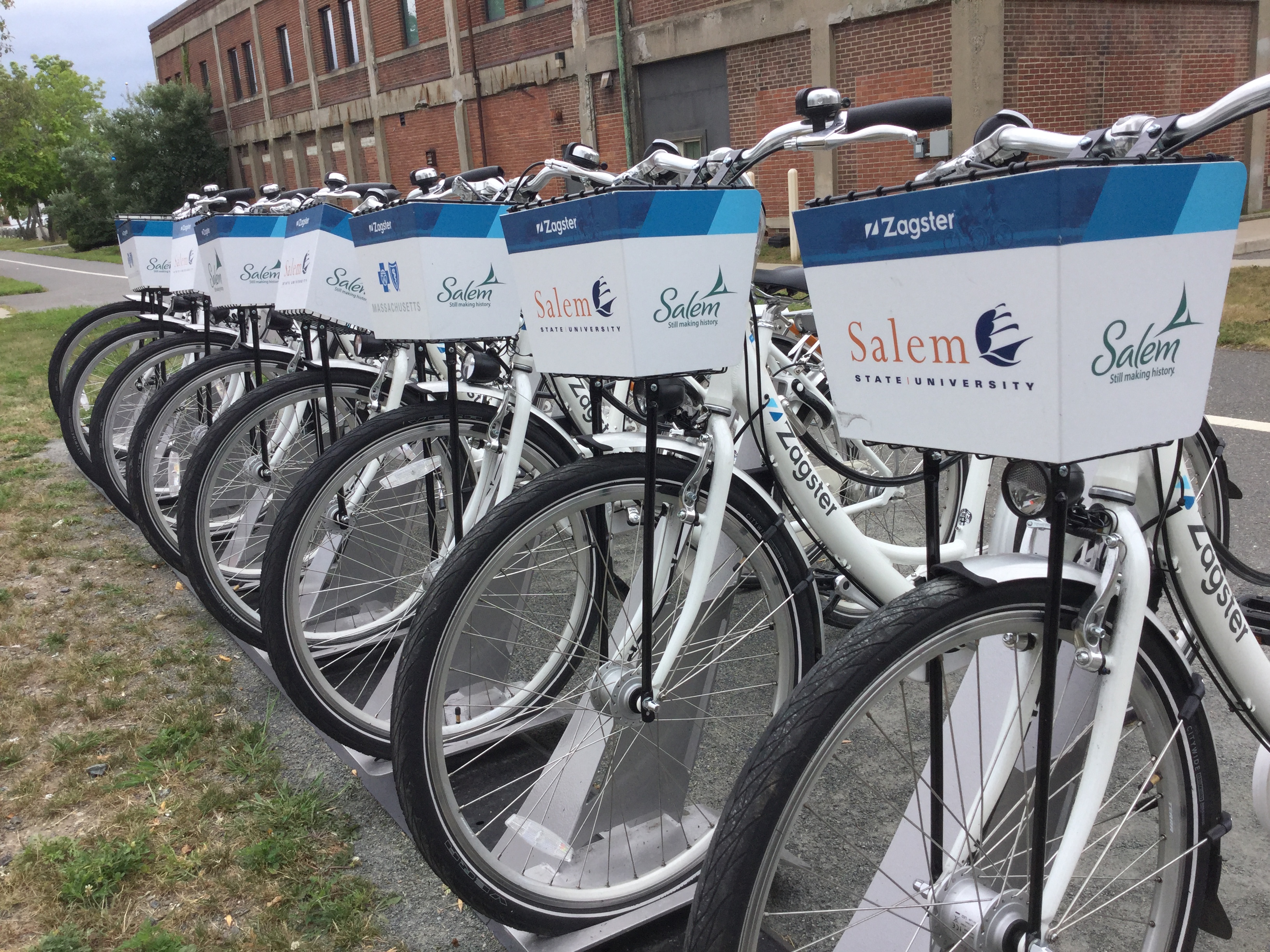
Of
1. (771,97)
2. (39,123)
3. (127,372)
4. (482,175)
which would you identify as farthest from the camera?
(39,123)

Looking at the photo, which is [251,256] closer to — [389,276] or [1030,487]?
[389,276]

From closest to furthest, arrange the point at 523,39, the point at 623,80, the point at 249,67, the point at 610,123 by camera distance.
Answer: the point at 623,80, the point at 610,123, the point at 523,39, the point at 249,67

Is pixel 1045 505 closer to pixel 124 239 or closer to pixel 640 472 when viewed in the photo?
pixel 640 472

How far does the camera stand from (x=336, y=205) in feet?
10.9

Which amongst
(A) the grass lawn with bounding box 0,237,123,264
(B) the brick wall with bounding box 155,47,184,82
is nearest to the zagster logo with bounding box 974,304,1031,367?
(A) the grass lawn with bounding box 0,237,123,264

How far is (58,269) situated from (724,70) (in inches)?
791

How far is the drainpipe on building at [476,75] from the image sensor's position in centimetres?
2144

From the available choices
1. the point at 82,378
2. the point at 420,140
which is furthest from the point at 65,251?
the point at 82,378

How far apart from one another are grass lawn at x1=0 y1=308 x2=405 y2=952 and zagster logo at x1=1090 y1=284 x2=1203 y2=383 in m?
1.79

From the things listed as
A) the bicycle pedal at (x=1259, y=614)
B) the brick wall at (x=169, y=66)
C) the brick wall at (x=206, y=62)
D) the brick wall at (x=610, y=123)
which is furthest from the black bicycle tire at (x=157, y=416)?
the brick wall at (x=169, y=66)

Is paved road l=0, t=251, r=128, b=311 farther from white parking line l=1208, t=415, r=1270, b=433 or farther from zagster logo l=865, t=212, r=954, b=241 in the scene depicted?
zagster logo l=865, t=212, r=954, b=241

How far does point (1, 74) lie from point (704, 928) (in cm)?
3529

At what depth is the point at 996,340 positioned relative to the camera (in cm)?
123

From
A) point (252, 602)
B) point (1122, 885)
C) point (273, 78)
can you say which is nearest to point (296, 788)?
point (252, 602)
